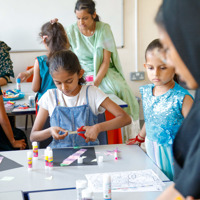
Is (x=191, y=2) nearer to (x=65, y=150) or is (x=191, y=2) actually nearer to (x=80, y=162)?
(x=80, y=162)

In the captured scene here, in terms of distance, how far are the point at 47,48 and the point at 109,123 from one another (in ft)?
3.96

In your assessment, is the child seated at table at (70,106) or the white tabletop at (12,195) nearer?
the white tabletop at (12,195)

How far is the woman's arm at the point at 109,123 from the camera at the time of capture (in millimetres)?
2080

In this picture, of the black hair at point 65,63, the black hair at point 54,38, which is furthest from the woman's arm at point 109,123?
the black hair at point 54,38

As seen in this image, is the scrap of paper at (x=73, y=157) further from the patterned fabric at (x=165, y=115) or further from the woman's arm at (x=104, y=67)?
the woman's arm at (x=104, y=67)

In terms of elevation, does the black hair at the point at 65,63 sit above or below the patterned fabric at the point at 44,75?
above

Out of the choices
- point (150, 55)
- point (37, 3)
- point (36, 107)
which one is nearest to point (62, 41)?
point (36, 107)

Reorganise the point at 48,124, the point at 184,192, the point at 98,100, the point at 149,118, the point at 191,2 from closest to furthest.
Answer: the point at 191,2
the point at 184,192
the point at 149,118
the point at 98,100
the point at 48,124

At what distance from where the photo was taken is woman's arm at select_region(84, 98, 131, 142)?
2.08 meters

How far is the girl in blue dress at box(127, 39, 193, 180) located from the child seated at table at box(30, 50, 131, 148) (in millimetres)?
250

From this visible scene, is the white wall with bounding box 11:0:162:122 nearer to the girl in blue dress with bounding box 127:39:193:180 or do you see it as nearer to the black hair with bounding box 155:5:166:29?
the girl in blue dress with bounding box 127:39:193:180

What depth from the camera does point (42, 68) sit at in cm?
314

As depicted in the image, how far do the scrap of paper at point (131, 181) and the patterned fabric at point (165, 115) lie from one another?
0.41 metres

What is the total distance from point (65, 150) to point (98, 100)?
1.53 feet
